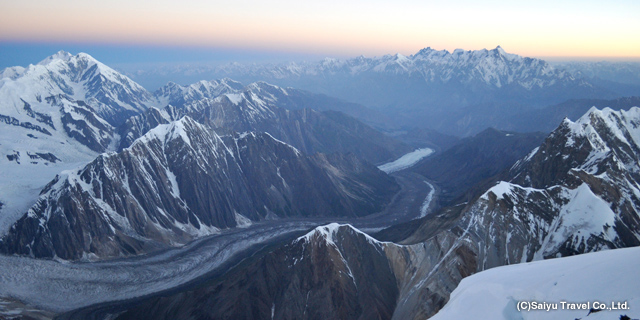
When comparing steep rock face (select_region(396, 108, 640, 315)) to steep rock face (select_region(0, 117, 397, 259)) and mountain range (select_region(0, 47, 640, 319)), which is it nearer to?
mountain range (select_region(0, 47, 640, 319))

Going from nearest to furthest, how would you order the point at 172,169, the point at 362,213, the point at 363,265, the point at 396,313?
the point at 396,313 → the point at 363,265 → the point at 172,169 → the point at 362,213

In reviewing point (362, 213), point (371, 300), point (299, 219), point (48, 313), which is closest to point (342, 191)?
point (362, 213)

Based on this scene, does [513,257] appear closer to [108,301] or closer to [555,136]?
[555,136]

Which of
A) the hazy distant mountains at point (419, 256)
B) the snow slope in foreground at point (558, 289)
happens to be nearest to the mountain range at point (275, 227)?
the hazy distant mountains at point (419, 256)

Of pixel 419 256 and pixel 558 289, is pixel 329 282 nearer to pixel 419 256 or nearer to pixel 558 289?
pixel 419 256

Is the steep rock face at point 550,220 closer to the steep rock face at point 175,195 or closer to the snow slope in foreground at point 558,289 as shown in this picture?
the snow slope in foreground at point 558,289

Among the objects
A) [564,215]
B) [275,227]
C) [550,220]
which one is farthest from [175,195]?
[564,215]
